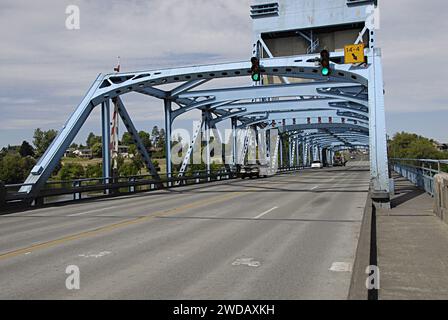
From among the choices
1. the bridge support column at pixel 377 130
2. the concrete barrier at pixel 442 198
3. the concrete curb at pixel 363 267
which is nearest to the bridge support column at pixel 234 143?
the bridge support column at pixel 377 130

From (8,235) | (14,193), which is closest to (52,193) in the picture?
(14,193)

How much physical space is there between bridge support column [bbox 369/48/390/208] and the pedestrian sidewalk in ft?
7.86

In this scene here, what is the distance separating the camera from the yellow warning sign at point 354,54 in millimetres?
18125

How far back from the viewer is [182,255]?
8297mm

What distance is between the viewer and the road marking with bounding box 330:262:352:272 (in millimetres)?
7031

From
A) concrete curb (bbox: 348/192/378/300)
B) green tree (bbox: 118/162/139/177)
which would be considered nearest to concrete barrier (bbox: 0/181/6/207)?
concrete curb (bbox: 348/192/378/300)

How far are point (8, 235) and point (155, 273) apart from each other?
6028mm

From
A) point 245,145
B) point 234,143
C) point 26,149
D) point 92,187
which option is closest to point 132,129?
point 92,187

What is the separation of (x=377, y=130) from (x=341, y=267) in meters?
11.6

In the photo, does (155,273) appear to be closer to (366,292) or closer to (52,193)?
(366,292)

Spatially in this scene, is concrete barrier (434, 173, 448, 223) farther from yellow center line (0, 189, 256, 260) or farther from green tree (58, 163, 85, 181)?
green tree (58, 163, 85, 181)

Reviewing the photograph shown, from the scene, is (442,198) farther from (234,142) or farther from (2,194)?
(234,142)

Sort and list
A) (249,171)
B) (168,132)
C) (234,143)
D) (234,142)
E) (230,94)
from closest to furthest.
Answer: (168,132)
(230,94)
(249,171)
(234,142)
(234,143)

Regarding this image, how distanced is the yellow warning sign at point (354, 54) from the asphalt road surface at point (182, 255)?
6595 millimetres
